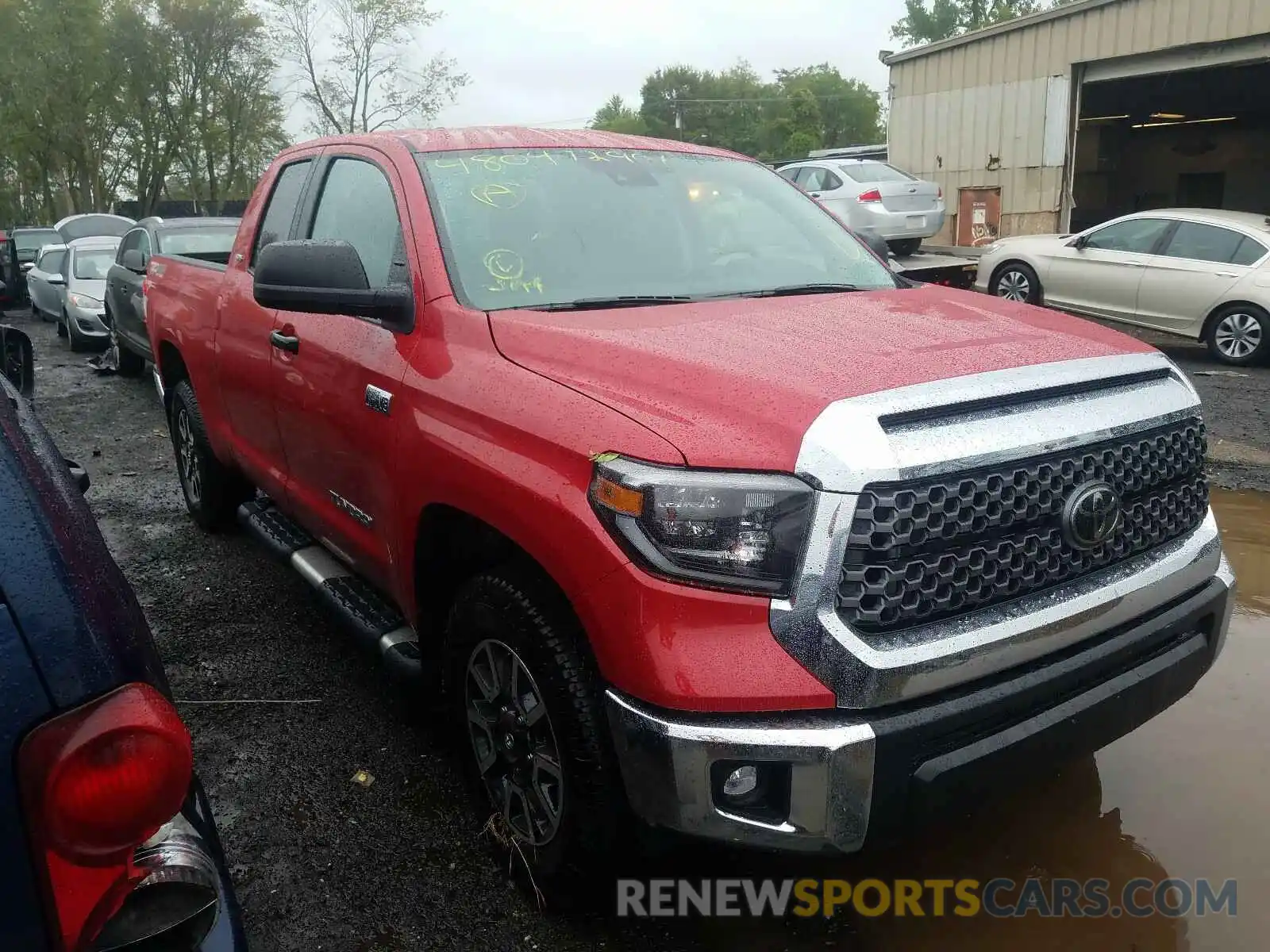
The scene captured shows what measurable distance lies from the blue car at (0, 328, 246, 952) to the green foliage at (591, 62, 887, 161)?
3087 inches

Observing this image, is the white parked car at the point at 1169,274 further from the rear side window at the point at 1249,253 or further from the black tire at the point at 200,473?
the black tire at the point at 200,473

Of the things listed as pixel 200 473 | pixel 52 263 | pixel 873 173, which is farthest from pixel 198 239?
pixel 873 173

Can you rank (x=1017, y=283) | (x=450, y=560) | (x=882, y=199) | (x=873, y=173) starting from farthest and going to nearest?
1. (x=873, y=173)
2. (x=882, y=199)
3. (x=1017, y=283)
4. (x=450, y=560)

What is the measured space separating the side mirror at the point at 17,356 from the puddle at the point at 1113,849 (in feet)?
7.60

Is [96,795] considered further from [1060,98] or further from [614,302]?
[1060,98]

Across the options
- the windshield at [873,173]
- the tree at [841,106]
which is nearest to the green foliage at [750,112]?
the tree at [841,106]

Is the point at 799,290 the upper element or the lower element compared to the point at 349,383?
upper

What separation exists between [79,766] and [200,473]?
15.2 ft

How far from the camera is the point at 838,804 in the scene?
2049 mm

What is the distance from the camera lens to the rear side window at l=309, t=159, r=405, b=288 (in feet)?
10.9

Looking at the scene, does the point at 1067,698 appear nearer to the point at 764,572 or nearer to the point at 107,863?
the point at 764,572

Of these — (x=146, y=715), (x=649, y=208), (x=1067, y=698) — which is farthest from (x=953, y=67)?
→ (x=146, y=715)

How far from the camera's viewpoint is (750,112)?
9050 centimetres

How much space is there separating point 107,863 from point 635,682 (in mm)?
1067
